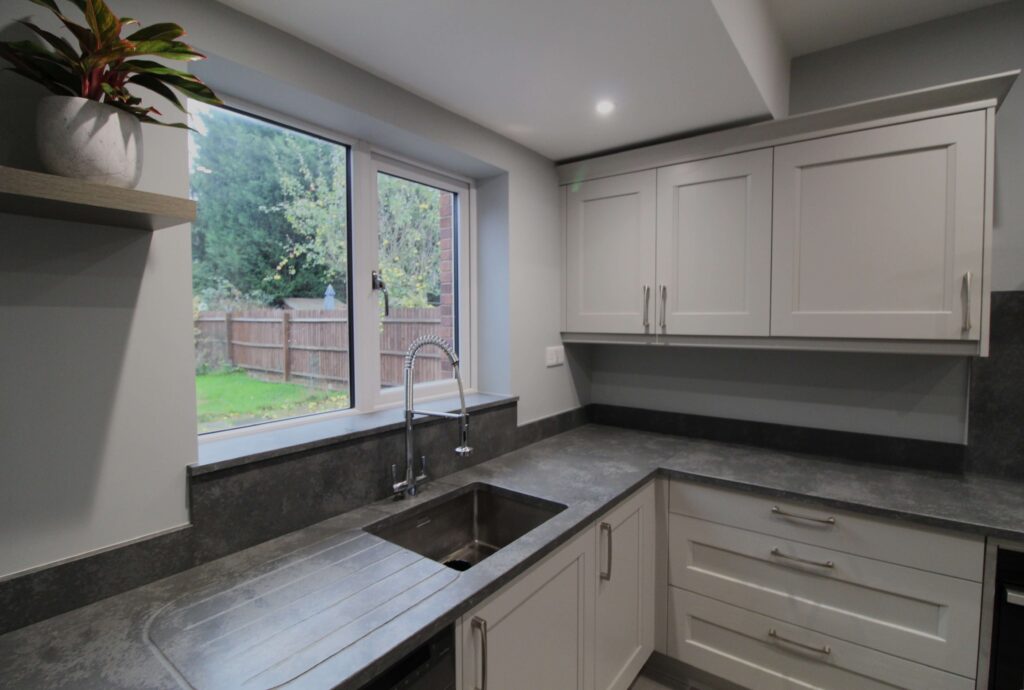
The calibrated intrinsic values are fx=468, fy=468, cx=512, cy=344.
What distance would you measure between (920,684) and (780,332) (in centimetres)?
118

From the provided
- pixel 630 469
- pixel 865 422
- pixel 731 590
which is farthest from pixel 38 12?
pixel 865 422

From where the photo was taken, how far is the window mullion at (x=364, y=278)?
1729mm

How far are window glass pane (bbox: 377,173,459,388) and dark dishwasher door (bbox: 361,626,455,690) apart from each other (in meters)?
1.05

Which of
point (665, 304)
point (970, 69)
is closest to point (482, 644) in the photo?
point (665, 304)

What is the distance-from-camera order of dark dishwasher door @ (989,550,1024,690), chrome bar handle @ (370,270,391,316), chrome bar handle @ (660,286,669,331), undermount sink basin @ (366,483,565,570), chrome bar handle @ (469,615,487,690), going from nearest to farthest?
chrome bar handle @ (469,615,487,690), dark dishwasher door @ (989,550,1024,690), undermount sink basin @ (366,483,565,570), chrome bar handle @ (370,270,391,316), chrome bar handle @ (660,286,669,331)

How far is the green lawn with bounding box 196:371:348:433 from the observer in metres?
1.37

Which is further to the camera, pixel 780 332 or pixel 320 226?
pixel 780 332

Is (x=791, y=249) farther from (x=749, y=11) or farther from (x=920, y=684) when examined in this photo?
(x=920, y=684)

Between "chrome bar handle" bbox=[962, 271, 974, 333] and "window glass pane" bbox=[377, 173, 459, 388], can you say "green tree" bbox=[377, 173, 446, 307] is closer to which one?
"window glass pane" bbox=[377, 173, 459, 388]

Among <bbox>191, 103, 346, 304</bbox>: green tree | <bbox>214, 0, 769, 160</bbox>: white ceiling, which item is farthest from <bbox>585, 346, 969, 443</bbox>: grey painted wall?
<bbox>191, 103, 346, 304</bbox>: green tree

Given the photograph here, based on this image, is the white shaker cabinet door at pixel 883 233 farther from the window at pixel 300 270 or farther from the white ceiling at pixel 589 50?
the window at pixel 300 270

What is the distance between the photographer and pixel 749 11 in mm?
1480

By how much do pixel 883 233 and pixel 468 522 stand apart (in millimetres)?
1796

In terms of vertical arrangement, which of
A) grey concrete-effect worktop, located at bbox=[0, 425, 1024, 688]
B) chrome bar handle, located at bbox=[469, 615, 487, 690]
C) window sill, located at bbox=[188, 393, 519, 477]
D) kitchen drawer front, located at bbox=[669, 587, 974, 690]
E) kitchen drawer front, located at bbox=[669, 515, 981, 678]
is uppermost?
window sill, located at bbox=[188, 393, 519, 477]
